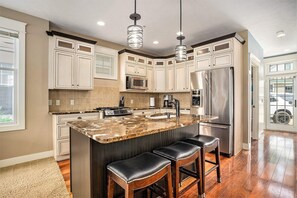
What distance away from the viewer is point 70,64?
3477 millimetres

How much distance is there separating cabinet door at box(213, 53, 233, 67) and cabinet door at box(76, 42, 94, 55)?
2.89 m

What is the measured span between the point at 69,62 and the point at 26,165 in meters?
2.14

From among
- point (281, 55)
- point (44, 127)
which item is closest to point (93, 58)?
point (44, 127)

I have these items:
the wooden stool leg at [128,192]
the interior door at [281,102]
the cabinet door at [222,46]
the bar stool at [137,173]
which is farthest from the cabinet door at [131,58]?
the interior door at [281,102]

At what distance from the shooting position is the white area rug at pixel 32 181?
80.1 inches

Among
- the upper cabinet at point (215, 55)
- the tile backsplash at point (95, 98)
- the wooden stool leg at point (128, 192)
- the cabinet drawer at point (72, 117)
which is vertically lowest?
the wooden stool leg at point (128, 192)

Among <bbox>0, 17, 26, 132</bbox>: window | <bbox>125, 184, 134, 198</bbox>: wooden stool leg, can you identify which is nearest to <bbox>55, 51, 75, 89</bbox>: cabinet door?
<bbox>0, 17, 26, 132</bbox>: window

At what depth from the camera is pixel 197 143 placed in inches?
80.6

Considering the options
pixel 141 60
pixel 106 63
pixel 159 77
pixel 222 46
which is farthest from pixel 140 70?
pixel 222 46

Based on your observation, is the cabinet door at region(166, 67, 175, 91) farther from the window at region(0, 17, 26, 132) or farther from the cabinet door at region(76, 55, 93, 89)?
the window at region(0, 17, 26, 132)

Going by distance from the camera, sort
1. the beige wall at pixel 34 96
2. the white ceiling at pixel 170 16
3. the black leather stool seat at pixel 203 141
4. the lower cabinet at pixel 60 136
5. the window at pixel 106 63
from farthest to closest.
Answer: the window at pixel 106 63, the lower cabinet at pixel 60 136, the beige wall at pixel 34 96, the white ceiling at pixel 170 16, the black leather stool seat at pixel 203 141

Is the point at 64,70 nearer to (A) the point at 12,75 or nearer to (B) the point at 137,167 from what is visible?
(A) the point at 12,75

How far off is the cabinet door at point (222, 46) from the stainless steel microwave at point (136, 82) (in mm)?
2121

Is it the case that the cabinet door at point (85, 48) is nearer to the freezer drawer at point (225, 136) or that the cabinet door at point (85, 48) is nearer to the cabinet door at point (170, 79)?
the cabinet door at point (170, 79)
